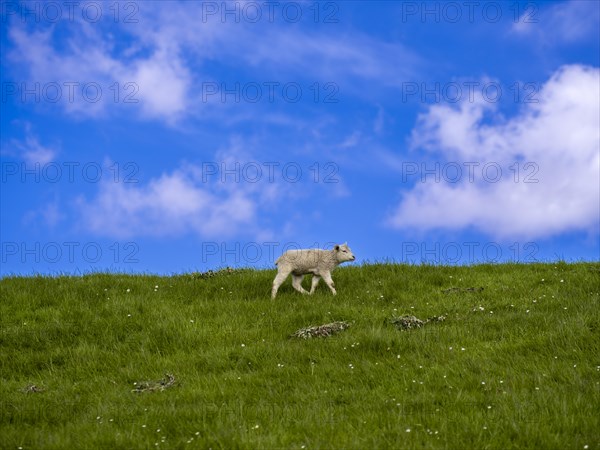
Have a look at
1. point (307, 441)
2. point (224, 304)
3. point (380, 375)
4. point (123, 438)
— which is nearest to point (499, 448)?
point (307, 441)

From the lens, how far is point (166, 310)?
17.5m

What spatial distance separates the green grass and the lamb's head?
1.04m

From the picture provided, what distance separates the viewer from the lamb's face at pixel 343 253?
19.5 m

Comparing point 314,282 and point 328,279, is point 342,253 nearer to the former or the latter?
point 328,279

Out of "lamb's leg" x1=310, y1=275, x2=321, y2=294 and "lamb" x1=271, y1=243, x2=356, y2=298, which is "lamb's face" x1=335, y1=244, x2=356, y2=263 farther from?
"lamb's leg" x1=310, y1=275, x2=321, y2=294

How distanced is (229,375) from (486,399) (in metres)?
4.90

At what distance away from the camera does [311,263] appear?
63.3 feet

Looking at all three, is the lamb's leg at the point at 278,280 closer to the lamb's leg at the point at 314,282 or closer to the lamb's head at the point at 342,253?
the lamb's leg at the point at 314,282

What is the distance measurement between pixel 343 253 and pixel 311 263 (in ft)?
3.43

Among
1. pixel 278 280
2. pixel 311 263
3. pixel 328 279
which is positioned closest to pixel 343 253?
pixel 328 279

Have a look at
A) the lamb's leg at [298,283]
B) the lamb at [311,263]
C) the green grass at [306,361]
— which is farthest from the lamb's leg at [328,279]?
the lamb's leg at [298,283]

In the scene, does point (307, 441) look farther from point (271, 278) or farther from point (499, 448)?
point (271, 278)

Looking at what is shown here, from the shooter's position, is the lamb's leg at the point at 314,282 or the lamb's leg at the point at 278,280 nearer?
the lamb's leg at the point at 278,280

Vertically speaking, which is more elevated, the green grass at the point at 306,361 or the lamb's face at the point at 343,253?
the lamb's face at the point at 343,253
